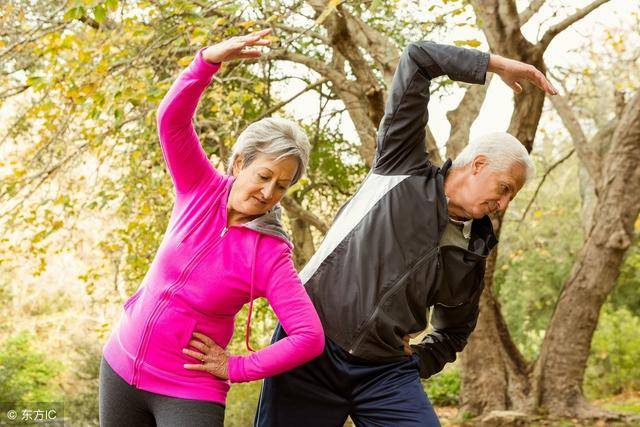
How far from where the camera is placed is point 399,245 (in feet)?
7.70

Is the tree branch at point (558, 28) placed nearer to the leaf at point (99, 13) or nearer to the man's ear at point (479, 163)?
the leaf at point (99, 13)

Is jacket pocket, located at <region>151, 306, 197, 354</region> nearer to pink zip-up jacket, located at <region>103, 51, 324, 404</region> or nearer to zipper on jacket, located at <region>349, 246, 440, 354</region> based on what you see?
pink zip-up jacket, located at <region>103, 51, 324, 404</region>

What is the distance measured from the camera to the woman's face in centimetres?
211

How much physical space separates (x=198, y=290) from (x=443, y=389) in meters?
9.21

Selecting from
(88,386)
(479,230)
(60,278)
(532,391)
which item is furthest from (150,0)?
(60,278)

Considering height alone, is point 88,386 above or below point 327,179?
below

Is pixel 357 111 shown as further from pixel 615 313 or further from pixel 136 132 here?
pixel 615 313

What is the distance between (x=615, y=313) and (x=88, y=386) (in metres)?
7.33

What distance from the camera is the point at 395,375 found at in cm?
242

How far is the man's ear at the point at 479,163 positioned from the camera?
240 cm

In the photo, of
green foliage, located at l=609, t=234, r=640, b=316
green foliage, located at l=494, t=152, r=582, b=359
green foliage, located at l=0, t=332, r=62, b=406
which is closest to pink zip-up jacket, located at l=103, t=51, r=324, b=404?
green foliage, located at l=0, t=332, r=62, b=406

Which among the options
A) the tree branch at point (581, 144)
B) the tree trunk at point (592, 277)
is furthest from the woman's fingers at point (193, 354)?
the tree branch at point (581, 144)

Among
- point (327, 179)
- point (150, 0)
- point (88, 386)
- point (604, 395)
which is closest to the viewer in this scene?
point (150, 0)

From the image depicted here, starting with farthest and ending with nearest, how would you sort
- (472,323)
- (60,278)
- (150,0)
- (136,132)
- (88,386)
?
(60,278)
(88,386)
(136,132)
(150,0)
(472,323)
